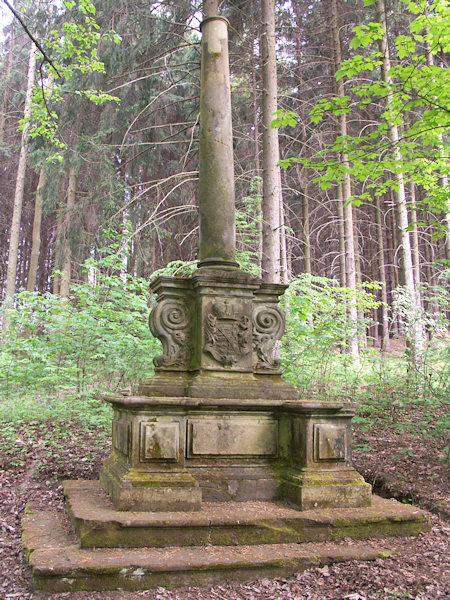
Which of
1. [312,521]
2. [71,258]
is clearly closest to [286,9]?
[71,258]

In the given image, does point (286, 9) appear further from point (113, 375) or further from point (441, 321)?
point (113, 375)

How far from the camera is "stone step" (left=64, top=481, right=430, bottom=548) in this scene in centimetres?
372

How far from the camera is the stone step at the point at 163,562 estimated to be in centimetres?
330

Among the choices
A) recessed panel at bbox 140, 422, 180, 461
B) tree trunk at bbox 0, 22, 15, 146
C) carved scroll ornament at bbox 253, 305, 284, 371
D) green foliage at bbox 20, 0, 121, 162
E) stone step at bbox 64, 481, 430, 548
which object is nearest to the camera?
stone step at bbox 64, 481, 430, 548

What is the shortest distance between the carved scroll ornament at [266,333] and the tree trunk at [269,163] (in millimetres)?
3269

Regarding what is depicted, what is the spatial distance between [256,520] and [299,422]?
1.00m

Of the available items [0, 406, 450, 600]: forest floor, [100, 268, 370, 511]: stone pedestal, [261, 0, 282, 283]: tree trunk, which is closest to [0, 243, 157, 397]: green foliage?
[0, 406, 450, 600]: forest floor

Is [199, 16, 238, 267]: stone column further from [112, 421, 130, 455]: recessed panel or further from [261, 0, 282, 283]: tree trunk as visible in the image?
[261, 0, 282, 283]: tree trunk

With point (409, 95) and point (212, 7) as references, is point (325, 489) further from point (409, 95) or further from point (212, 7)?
point (212, 7)

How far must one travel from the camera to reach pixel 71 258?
1384 centimetres

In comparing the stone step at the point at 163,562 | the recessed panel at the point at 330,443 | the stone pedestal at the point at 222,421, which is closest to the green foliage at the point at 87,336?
the stone pedestal at the point at 222,421

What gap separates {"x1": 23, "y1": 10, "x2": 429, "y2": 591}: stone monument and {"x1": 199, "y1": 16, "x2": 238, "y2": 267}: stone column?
0.05 feet

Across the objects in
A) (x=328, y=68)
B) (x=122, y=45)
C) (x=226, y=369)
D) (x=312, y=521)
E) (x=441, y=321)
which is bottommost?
(x=312, y=521)

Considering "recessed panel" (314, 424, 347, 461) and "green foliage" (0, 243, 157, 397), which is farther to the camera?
"green foliage" (0, 243, 157, 397)
